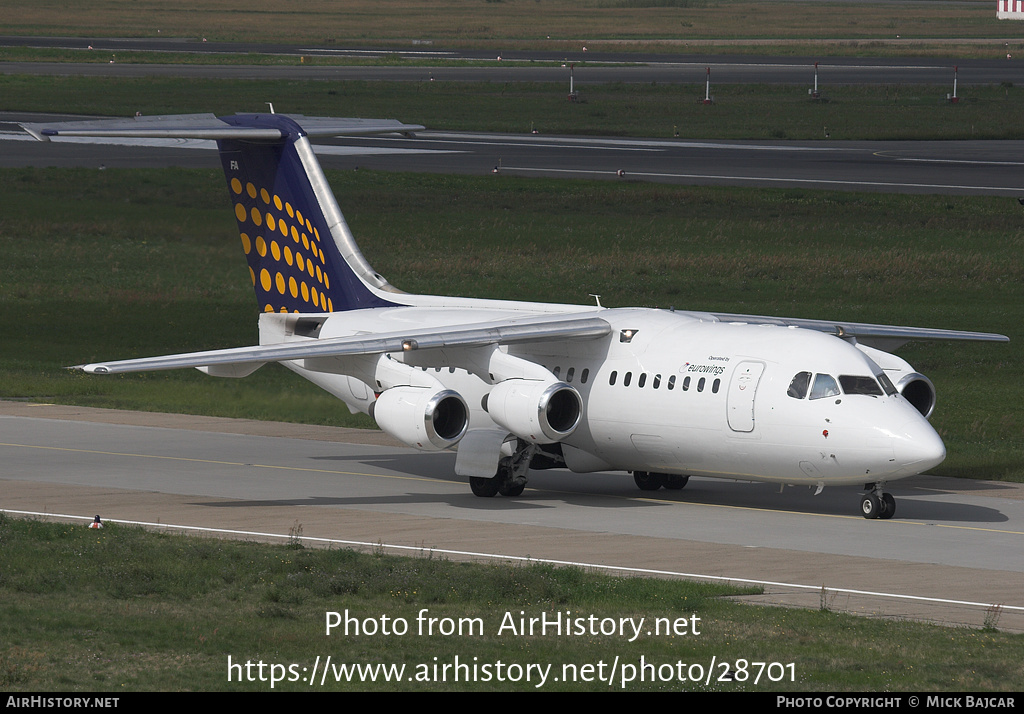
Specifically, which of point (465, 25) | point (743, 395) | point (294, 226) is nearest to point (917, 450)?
point (743, 395)

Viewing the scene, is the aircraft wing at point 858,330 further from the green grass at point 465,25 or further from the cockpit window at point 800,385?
the green grass at point 465,25

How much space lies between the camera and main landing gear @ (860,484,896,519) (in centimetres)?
2645

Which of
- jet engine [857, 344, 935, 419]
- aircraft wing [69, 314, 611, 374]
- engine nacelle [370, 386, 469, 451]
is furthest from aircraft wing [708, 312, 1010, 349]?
engine nacelle [370, 386, 469, 451]

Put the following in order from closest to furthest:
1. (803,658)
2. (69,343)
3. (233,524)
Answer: (803,658), (233,524), (69,343)

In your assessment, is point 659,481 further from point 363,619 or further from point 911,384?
point 363,619

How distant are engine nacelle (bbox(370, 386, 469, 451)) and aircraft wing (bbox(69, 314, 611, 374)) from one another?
0.99 meters

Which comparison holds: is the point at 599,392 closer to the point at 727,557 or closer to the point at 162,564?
the point at 727,557

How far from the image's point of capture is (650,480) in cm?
3008

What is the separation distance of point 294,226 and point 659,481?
9.30 metres

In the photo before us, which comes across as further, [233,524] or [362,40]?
[362,40]

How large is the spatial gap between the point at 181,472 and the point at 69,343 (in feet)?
52.8

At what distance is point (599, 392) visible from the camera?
28422 millimetres

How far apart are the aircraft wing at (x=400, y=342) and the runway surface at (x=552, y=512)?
8.16 feet
